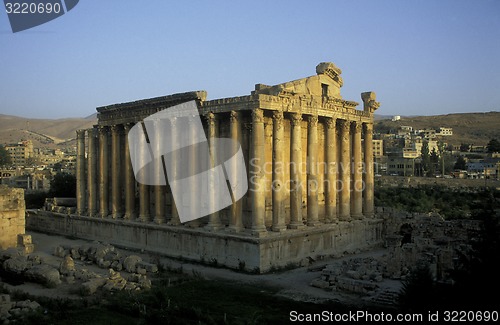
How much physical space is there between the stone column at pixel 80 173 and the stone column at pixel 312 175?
17144 mm

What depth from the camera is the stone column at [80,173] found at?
34.1m

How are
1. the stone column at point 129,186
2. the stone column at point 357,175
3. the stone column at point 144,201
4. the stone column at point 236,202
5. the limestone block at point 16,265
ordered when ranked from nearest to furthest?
the limestone block at point 16,265, the stone column at point 236,202, the stone column at point 144,201, the stone column at point 357,175, the stone column at point 129,186

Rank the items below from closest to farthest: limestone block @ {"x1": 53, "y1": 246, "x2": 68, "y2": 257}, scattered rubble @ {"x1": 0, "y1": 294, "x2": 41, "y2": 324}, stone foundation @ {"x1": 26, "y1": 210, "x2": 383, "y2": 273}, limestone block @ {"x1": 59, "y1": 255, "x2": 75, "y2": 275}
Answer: scattered rubble @ {"x1": 0, "y1": 294, "x2": 41, "y2": 324}
limestone block @ {"x1": 59, "y1": 255, "x2": 75, "y2": 275}
stone foundation @ {"x1": 26, "y1": 210, "x2": 383, "y2": 273}
limestone block @ {"x1": 53, "y1": 246, "x2": 68, "y2": 257}

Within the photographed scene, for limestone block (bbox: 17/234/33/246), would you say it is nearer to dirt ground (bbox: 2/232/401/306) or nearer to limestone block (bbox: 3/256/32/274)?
dirt ground (bbox: 2/232/401/306)

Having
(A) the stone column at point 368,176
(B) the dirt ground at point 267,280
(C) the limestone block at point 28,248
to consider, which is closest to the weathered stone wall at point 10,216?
(C) the limestone block at point 28,248

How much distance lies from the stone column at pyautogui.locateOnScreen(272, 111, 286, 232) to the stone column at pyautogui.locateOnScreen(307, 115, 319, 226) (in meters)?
2.54

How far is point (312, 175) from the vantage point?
2503cm

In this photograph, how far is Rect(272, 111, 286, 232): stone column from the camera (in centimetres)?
2275

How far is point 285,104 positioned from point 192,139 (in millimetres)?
5342

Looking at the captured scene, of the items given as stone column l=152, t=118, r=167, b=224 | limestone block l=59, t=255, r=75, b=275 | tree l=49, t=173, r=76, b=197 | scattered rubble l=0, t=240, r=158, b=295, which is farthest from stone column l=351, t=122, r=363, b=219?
tree l=49, t=173, r=76, b=197

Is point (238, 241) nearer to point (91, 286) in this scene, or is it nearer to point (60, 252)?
point (91, 286)

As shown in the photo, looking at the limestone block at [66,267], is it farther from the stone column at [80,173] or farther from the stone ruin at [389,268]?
the stone column at [80,173]

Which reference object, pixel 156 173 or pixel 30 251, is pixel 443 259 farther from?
pixel 30 251

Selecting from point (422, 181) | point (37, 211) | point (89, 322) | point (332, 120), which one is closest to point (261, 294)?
point (89, 322)
